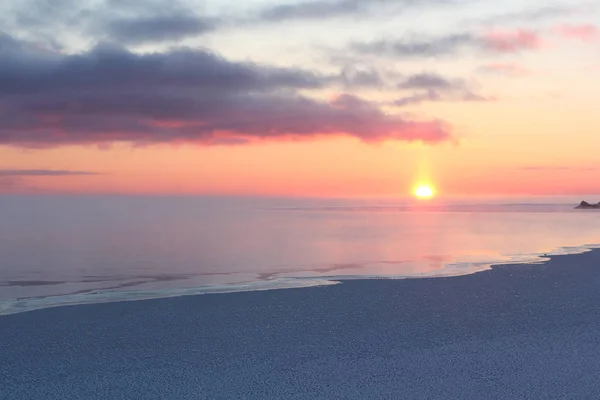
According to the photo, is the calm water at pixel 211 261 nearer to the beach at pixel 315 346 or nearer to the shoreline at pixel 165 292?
the shoreline at pixel 165 292

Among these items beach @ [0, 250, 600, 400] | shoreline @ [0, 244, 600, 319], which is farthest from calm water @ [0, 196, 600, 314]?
beach @ [0, 250, 600, 400]

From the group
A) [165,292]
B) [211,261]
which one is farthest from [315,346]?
[211,261]

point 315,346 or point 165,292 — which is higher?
point 165,292

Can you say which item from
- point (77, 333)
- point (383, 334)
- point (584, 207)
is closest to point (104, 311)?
point (77, 333)

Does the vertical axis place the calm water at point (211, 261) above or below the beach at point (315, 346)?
above

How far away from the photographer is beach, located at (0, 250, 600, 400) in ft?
24.6

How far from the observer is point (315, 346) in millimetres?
9359

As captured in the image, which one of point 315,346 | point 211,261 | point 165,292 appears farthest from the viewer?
point 211,261

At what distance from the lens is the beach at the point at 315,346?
7.50 m

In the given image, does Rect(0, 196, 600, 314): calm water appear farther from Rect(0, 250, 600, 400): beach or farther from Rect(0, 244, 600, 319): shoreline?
Rect(0, 250, 600, 400): beach

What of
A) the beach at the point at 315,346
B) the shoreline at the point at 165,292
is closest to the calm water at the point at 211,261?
the shoreline at the point at 165,292

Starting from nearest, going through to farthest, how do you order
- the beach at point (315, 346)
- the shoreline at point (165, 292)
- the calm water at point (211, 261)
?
the beach at point (315, 346)
the shoreline at point (165, 292)
the calm water at point (211, 261)

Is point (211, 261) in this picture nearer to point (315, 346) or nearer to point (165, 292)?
point (165, 292)

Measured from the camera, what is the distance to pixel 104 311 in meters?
12.2
